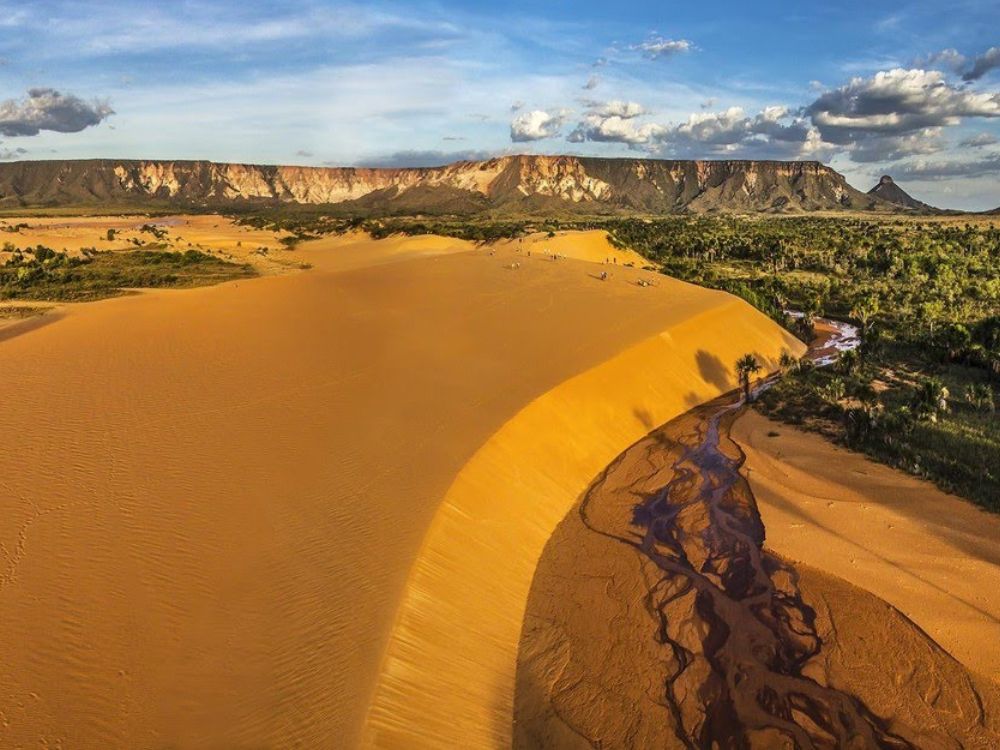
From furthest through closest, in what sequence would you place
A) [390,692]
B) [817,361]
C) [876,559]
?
[817,361]
[876,559]
[390,692]

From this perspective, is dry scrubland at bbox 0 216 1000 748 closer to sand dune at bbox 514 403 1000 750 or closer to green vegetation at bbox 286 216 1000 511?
sand dune at bbox 514 403 1000 750

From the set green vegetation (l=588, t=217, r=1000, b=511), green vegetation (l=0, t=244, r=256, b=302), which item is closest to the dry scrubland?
→ green vegetation (l=588, t=217, r=1000, b=511)

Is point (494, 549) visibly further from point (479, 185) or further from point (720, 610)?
point (479, 185)

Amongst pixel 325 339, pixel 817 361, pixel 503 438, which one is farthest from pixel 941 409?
pixel 325 339

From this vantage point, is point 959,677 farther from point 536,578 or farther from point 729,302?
point 729,302

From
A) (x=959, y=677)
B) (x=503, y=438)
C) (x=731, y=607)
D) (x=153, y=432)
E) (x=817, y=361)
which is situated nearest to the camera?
(x=959, y=677)

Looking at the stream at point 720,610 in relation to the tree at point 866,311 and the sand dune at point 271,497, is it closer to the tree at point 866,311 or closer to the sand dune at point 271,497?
the sand dune at point 271,497

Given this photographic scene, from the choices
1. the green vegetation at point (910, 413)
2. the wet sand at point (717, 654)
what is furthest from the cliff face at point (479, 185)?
the wet sand at point (717, 654)
